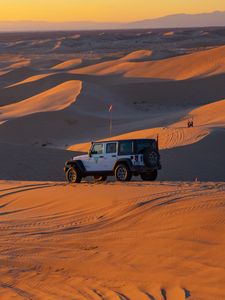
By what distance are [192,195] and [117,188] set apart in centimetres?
291

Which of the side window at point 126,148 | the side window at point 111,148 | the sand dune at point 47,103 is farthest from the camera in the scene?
the sand dune at point 47,103

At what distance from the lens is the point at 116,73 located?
234 ft

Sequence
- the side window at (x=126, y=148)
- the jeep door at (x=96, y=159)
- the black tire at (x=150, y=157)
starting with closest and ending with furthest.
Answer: the black tire at (x=150, y=157)
the side window at (x=126, y=148)
the jeep door at (x=96, y=159)

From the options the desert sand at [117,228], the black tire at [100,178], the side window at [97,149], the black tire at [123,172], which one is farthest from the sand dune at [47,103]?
the black tire at [123,172]

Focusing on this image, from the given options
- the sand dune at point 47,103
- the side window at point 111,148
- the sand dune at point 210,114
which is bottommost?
the side window at point 111,148

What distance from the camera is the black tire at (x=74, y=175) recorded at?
64.2 ft

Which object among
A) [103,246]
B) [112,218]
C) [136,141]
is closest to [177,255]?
[103,246]

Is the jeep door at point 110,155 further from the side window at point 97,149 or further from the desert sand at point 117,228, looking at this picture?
the desert sand at point 117,228

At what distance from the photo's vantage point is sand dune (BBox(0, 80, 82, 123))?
46281 millimetres

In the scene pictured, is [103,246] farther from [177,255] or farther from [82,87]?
[82,87]

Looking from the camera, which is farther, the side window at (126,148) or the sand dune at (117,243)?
the side window at (126,148)

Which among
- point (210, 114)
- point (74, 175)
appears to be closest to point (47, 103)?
point (210, 114)

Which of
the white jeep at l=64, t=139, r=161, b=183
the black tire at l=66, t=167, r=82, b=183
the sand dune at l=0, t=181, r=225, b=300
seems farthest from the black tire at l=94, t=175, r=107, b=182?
the sand dune at l=0, t=181, r=225, b=300

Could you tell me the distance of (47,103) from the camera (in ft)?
161
